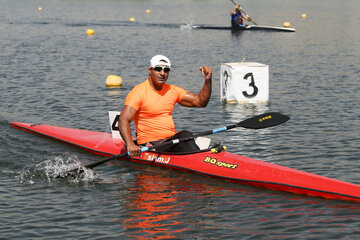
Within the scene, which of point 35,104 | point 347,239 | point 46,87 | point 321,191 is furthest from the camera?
point 46,87

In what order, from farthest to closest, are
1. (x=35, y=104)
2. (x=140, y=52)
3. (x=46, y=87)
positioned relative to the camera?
(x=140, y=52) < (x=46, y=87) < (x=35, y=104)

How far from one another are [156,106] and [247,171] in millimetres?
1787

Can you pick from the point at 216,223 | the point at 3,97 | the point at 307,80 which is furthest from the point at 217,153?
the point at 307,80

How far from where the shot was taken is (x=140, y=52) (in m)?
29.3

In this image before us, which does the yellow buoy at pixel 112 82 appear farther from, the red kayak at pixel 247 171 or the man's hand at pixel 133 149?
the man's hand at pixel 133 149

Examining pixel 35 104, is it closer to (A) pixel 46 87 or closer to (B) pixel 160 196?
(A) pixel 46 87

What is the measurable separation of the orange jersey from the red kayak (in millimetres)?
404

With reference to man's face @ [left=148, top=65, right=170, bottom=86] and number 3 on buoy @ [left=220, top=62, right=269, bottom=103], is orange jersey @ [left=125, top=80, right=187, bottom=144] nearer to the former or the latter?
man's face @ [left=148, top=65, right=170, bottom=86]

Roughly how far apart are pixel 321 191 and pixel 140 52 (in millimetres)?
21566

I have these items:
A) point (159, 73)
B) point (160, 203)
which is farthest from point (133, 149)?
point (159, 73)

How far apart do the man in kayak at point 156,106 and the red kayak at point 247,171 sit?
251mm

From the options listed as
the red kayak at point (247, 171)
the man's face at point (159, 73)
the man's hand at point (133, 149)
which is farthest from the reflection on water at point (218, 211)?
the man's face at point (159, 73)

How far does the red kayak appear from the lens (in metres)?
8.50

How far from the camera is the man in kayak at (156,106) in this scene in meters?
9.48
